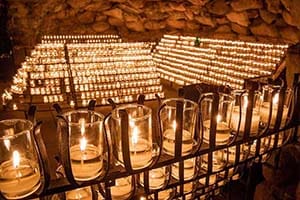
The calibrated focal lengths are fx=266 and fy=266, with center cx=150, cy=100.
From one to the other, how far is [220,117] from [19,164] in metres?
0.89

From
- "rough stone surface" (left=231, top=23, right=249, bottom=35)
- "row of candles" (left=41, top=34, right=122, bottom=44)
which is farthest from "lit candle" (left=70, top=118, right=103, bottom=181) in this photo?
"row of candles" (left=41, top=34, right=122, bottom=44)

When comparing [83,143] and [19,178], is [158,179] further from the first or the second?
[19,178]

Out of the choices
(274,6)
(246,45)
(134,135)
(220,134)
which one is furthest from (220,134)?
(274,6)

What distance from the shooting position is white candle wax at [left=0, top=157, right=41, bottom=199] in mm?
786

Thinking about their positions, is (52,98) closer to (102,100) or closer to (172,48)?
(102,100)

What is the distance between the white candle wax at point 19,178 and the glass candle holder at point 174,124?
50 cm

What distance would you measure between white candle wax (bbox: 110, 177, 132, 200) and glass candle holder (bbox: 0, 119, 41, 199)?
0.33 metres

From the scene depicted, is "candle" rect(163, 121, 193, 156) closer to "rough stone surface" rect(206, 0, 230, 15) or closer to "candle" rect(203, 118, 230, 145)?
"candle" rect(203, 118, 230, 145)

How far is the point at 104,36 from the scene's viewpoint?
1383cm

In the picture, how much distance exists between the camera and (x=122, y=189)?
43.0 inches

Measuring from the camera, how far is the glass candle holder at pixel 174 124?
109 centimetres

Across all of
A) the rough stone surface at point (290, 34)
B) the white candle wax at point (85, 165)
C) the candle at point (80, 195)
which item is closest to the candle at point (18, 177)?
the white candle wax at point (85, 165)

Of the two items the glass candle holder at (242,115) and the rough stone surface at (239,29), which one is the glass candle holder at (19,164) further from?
the rough stone surface at (239,29)

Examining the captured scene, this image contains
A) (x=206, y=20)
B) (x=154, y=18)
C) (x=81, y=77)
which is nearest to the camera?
(x=81, y=77)
